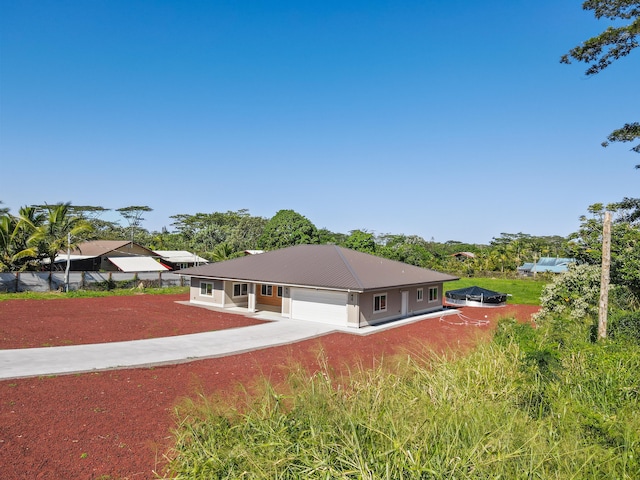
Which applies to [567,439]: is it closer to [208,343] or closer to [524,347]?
[524,347]

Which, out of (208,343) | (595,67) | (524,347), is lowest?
(208,343)

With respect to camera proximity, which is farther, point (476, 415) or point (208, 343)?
point (208, 343)

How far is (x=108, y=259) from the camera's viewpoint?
108 ft

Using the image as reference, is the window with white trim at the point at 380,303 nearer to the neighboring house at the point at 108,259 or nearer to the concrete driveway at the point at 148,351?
the concrete driveway at the point at 148,351

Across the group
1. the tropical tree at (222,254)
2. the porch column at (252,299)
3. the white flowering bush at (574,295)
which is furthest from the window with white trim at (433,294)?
the tropical tree at (222,254)

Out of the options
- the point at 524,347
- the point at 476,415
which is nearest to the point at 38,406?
the point at 476,415

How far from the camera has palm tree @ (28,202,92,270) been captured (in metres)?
26.6

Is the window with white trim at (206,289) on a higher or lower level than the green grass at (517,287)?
higher

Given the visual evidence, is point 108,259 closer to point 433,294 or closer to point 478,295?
point 433,294

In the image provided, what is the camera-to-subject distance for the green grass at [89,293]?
23.6 m

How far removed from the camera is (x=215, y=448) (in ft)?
13.2

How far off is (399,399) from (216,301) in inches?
808

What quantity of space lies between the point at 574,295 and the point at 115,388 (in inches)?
637

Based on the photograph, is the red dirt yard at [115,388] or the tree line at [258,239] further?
the tree line at [258,239]
